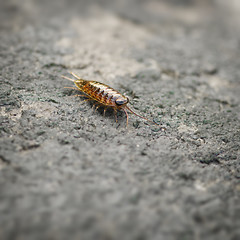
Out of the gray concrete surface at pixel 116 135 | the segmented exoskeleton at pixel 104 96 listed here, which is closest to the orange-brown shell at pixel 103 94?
the segmented exoskeleton at pixel 104 96

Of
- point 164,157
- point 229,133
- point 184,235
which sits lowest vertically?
point 184,235

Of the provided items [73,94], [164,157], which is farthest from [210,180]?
[73,94]

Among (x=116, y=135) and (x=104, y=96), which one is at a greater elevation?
(x=104, y=96)

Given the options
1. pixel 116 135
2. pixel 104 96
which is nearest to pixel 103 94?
pixel 104 96

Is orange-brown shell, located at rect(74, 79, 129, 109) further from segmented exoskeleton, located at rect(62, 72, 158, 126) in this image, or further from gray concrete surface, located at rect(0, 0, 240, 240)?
gray concrete surface, located at rect(0, 0, 240, 240)

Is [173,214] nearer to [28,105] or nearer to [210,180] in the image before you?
[210,180]

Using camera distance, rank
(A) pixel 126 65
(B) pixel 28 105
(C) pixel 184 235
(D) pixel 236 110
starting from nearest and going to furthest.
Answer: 1. (C) pixel 184 235
2. (B) pixel 28 105
3. (D) pixel 236 110
4. (A) pixel 126 65

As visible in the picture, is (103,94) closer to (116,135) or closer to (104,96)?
(104,96)

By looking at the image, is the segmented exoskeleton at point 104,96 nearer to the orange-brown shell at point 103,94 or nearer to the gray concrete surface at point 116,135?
the orange-brown shell at point 103,94
